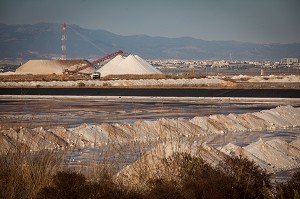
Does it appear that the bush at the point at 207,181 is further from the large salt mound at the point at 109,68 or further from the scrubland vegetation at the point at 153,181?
the large salt mound at the point at 109,68

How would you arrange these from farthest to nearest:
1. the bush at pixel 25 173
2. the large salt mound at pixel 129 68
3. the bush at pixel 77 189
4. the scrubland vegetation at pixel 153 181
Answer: the large salt mound at pixel 129 68 < the bush at pixel 25 173 < the scrubland vegetation at pixel 153 181 < the bush at pixel 77 189

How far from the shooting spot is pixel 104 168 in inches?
363

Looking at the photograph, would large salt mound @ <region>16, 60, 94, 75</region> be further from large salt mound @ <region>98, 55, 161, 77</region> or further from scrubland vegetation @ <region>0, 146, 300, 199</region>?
scrubland vegetation @ <region>0, 146, 300, 199</region>

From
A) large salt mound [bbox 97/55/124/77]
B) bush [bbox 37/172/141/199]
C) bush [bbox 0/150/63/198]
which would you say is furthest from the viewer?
large salt mound [bbox 97/55/124/77]

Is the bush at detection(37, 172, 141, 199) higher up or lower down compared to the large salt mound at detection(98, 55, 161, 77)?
higher up

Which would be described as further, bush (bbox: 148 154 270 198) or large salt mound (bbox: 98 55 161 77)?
large salt mound (bbox: 98 55 161 77)

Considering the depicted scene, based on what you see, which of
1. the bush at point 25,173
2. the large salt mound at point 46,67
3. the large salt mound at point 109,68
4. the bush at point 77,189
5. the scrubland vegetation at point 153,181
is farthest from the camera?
the large salt mound at point 46,67

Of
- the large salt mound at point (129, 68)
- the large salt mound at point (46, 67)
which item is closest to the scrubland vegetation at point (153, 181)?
the large salt mound at point (129, 68)

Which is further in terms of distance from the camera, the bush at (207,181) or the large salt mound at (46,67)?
the large salt mound at (46,67)

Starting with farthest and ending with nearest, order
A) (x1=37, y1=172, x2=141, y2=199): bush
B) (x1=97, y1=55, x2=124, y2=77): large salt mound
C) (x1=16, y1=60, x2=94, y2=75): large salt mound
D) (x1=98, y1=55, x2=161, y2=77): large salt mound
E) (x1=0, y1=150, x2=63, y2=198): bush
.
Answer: (x1=16, y1=60, x2=94, y2=75): large salt mound, (x1=97, y1=55, x2=124, y2=77): large salt mound, (x1=98, y1=55, x2=161, y2=77): large salt mound, (x1=0, y1=150, x2=63, y2=198): bush, (x1=37, y1=172, x2=141, y2=199): bush

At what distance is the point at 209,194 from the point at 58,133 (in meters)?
9.47

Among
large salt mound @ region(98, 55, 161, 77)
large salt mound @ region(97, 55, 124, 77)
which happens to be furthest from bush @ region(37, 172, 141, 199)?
large salt mound @ region(97, 55, 124, 77)

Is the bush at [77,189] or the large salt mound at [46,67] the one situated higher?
the bush at [77,189]

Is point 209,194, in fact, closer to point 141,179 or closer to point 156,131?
point 141,179
